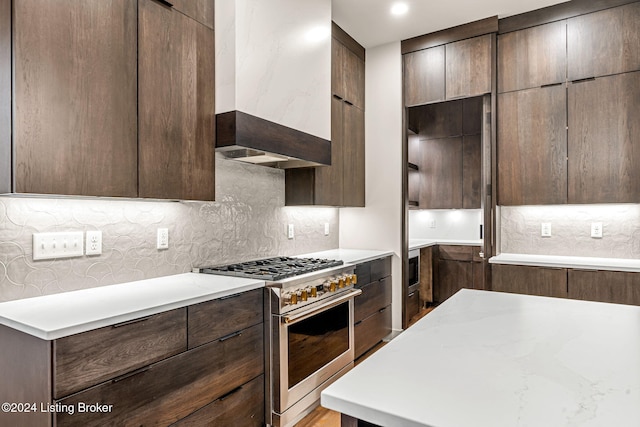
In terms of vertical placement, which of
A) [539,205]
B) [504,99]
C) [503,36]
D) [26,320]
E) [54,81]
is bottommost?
[26,320]

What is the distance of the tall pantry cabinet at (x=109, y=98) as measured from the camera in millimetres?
1417

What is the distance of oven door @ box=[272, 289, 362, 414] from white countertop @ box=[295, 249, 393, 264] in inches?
12.2

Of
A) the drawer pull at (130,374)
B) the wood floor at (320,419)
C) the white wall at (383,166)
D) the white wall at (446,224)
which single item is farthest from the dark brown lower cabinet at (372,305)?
the drawer pull at (130,374)

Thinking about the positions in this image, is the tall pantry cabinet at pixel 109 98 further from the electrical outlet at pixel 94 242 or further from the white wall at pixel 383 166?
the white wall at pixel 383 166

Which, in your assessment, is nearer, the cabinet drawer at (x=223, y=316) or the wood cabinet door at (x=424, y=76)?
the cabinet drawer at (x=223, y=316)

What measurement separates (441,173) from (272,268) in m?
2.91

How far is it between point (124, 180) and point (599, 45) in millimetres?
3553

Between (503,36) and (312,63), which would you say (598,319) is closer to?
(312,63)

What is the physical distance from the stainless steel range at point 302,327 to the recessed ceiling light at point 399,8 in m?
2.14

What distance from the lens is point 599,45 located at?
300 cm

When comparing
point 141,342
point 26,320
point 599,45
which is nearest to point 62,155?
point 26,320

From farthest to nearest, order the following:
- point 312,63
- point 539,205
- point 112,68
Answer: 1. point 539,205
2. point 312,63
3. point 112,68

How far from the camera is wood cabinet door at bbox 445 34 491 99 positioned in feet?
11.1

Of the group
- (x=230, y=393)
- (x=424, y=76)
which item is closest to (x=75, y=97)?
(x=230, y=393)
